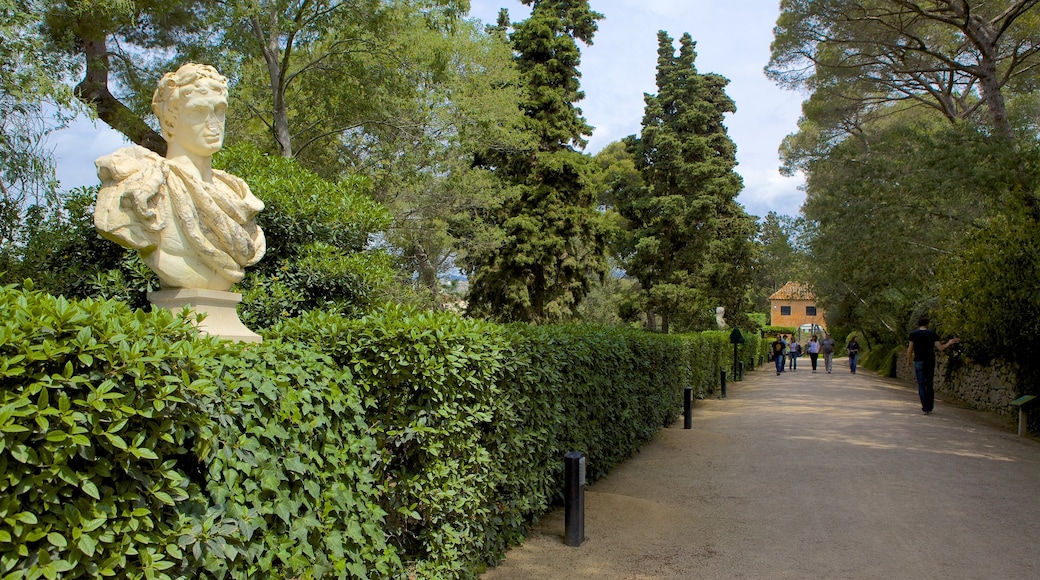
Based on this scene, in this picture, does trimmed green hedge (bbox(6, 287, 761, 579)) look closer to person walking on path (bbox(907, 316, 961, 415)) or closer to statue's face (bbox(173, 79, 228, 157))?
statue's face (bbox(173, 79, 228, 157))

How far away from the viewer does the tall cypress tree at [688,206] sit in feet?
94.1

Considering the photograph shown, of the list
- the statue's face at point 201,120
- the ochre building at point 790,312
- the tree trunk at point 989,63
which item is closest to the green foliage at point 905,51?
the tree trunk at point 989,63

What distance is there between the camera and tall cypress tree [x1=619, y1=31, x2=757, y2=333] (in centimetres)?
2867

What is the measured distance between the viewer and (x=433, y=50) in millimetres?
13695

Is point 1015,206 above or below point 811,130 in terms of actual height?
below

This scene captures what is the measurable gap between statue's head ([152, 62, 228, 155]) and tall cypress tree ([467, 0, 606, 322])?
1754cm

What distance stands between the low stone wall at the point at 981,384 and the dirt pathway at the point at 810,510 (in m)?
2.61

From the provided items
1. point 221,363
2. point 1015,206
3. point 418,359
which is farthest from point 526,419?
point 1015,206

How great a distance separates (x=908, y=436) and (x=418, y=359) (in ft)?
28.5

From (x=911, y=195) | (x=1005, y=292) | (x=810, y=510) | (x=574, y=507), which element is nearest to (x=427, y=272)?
(x=911, y=195)

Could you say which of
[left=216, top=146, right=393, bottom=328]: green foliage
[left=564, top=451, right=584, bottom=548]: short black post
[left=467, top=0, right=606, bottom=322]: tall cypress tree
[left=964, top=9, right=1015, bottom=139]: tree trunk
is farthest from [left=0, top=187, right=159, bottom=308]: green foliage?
[left=964, top=9, right=1015, bottom=139]: tree trunk

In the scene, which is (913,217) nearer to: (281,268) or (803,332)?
(281,268)

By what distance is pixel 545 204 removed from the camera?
22.6 m

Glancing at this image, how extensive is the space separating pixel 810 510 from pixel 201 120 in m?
5.71
